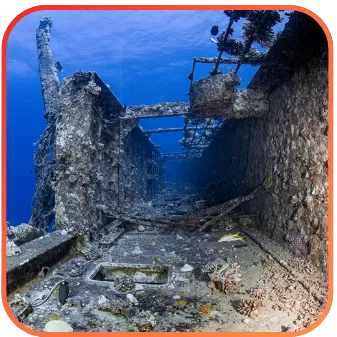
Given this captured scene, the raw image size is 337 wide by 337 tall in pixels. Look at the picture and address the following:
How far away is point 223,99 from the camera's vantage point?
5.15m

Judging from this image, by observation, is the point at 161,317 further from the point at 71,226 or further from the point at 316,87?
the point at 316,87

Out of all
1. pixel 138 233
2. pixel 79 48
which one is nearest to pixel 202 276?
pixel 138 233

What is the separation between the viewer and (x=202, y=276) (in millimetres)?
3799

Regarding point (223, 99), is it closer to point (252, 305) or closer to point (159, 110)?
point (159, 110)

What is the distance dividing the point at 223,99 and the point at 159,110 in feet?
9.85

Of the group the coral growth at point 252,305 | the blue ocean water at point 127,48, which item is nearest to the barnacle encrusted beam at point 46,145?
the coral growth at point 252,305

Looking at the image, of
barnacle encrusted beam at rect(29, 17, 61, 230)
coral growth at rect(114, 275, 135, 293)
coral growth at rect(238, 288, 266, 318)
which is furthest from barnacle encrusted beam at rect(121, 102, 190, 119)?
coral growth at rect(238, 288, 266, 318)

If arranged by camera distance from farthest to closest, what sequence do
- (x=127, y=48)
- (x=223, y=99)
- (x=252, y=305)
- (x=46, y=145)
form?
1. (x=127, y=48)
2. (x=46, y=145)
3. (x=223, y=99)
4. (x=252, y=305)

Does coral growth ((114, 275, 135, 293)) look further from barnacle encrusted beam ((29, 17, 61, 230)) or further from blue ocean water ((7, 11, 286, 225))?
blue ocean water ((7, 11, 286, 225))

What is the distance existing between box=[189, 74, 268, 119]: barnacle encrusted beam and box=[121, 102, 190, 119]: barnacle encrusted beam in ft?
6.39

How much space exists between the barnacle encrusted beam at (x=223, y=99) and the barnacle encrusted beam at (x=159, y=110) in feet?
6.39

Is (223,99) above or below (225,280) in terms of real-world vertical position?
above

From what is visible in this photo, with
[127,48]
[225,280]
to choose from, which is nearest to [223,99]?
[225,280]

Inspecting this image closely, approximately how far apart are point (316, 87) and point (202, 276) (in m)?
3.35
